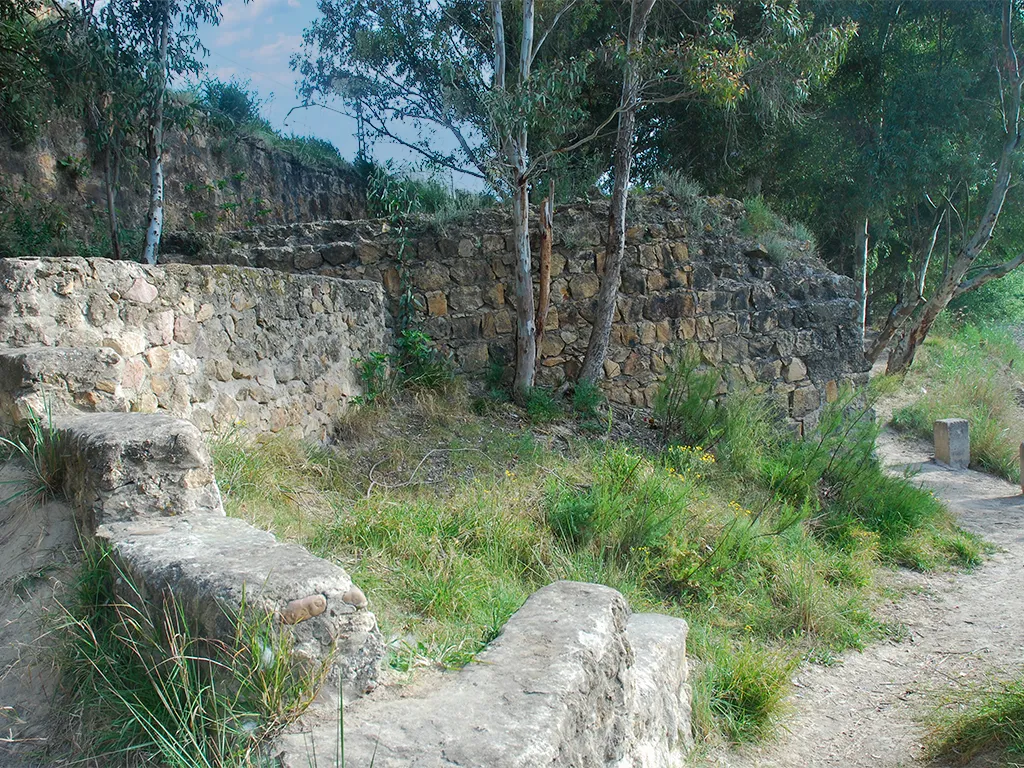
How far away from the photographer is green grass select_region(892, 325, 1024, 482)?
11047 mm

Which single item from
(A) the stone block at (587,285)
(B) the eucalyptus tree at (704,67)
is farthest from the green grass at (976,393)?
(A) the stone block at (587,285)

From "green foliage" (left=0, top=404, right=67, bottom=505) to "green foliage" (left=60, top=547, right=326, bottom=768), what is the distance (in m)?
0.98

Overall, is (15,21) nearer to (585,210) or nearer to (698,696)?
(585,210)

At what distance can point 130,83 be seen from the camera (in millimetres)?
8617

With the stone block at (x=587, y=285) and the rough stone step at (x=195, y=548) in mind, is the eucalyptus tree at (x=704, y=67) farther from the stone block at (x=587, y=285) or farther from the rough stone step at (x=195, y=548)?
the rough stone step at (x=195, y=548)

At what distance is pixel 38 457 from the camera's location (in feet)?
10.2

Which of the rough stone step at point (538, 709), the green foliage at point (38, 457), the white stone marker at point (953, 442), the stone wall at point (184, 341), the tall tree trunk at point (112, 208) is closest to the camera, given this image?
the rough stone step at point (538, 709)

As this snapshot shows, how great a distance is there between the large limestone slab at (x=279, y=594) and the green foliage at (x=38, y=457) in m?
0.88

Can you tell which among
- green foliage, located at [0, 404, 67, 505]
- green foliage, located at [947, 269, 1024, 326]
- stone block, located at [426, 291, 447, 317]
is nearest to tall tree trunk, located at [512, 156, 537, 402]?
stone block, located at [426, 291, 447, 317]

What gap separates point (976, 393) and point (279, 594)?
13964 mm

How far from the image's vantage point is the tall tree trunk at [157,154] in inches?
342

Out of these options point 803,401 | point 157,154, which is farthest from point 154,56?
point 803,401

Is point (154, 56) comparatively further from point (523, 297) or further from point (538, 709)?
point (538, 709)

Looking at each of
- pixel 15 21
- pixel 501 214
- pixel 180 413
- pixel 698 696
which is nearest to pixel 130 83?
pixel 15 21
